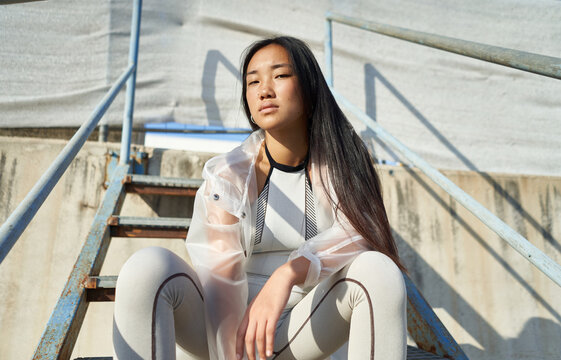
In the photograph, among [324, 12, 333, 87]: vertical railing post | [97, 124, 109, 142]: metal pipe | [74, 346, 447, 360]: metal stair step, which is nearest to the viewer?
[74, 346, 447, 360]: metal stair step

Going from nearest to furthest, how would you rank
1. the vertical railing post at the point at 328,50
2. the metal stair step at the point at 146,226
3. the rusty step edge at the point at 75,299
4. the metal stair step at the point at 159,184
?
1. the rusty step edge at the point at 75,299
2. the metal stair step at the point at 146,226
3. the metal stair step at the point at 159,184
4. the vertical railing post at the point at 328,50

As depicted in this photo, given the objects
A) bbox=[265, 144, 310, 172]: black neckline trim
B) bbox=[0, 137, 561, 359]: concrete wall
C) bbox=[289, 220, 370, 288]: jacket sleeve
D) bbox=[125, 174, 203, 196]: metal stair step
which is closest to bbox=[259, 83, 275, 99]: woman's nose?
bbox=[265, 144, 310, 172]: black neckline trim

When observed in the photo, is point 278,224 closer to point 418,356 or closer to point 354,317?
point 354,317

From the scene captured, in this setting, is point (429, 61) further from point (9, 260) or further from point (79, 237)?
point (9, 260)

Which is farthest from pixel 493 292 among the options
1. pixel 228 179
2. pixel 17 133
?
pixel 17 133

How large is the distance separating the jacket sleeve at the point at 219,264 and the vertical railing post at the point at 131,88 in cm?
118

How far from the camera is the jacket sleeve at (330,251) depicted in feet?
3.53

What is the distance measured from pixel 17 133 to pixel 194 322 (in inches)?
79.8

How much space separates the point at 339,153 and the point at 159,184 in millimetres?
1044

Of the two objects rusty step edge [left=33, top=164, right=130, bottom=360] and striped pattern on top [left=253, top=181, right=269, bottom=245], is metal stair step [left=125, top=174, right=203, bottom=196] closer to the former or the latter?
rusty step edge [left=33, top=164, right=130, bottom=360]

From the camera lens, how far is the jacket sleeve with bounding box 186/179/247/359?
1052 millimetres

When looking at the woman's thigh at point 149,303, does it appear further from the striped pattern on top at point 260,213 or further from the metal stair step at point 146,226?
the metal stair step at point 146,226

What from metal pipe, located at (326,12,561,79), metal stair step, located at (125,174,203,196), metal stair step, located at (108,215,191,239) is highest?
metal pipe, located at (326,12,561,79)

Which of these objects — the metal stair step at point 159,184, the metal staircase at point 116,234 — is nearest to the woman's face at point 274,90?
the metal staircase at point 116,234
